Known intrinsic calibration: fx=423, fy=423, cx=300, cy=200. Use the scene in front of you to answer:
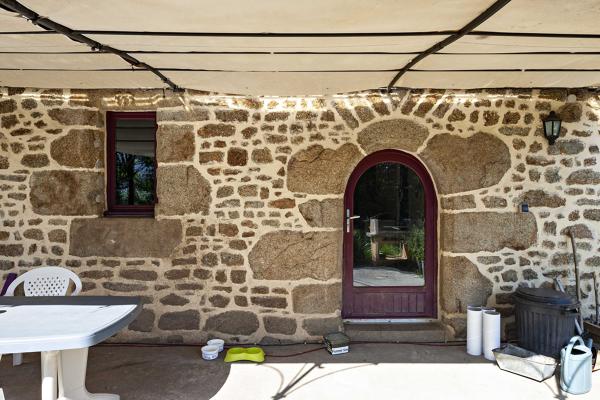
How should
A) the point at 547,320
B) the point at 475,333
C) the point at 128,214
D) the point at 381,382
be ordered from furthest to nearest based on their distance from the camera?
the point at 128,214 < the point at 475,333 < the point at 547,320 < the point at 381,382

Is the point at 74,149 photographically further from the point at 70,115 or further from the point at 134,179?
the point at 134,179

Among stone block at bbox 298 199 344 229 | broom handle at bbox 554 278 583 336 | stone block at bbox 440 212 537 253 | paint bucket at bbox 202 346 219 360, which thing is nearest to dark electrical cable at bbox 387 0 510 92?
stone block at bbox 298 199 344 229

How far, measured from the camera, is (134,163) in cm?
444

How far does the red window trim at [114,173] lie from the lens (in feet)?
14.4

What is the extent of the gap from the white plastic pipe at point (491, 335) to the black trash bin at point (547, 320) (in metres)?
0.22

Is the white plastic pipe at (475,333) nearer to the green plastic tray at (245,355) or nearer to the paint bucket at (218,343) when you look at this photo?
the green plastic tray at (245,355)

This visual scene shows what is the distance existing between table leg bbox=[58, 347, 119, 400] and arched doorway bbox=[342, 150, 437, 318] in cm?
250

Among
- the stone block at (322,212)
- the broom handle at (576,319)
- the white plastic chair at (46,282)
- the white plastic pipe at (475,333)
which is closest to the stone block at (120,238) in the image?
the white plastic chair at (46,282)

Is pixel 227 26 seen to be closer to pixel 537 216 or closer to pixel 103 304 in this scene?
pixel 103 304

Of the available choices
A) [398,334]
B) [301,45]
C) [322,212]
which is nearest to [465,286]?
[398,334]

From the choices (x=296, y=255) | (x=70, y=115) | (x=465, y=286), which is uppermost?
(x=70, y=115)

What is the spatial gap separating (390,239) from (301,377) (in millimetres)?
1711

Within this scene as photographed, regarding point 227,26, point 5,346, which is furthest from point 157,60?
point 5,346

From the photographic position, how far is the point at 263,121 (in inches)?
166
